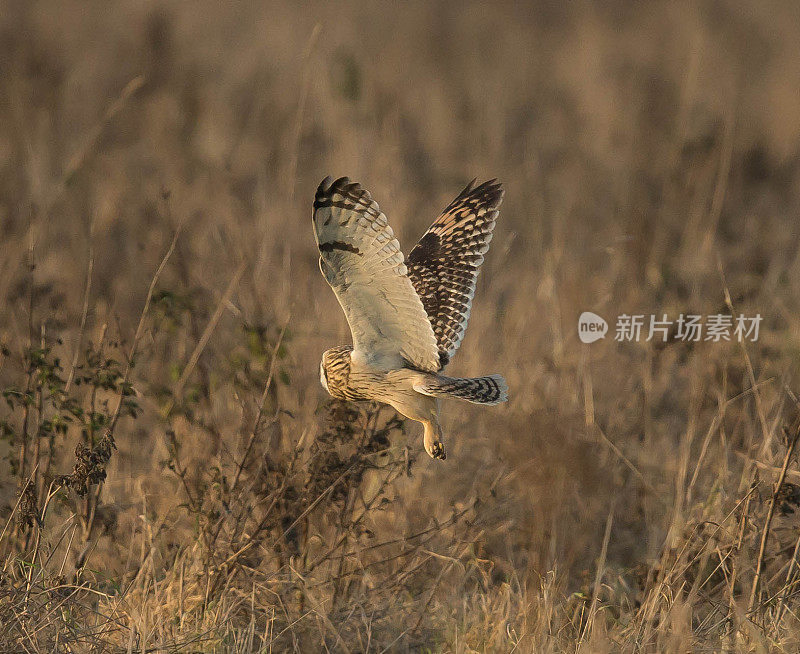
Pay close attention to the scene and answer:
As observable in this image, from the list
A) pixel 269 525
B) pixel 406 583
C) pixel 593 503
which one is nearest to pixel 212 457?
pixel 269 525

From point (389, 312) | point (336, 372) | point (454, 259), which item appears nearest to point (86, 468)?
point (336, 372)

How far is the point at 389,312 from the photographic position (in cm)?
336

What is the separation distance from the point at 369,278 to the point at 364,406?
874 mm

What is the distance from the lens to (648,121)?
415 inches

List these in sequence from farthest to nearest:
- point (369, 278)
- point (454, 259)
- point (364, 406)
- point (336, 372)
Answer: point (454, 259) → point (364, 406) → point (336, 372) → point (369, 278)

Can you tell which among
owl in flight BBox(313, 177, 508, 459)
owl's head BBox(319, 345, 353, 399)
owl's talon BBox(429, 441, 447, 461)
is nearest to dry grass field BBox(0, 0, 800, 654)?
owl's head BBox(319, 345, 353, 399)

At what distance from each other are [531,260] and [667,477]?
2.96 m

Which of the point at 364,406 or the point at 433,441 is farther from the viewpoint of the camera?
the point at 364,406

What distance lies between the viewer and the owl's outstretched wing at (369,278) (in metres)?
3.09

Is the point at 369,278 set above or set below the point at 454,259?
below

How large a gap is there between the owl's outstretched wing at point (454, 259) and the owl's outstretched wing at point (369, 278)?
542 millimetres

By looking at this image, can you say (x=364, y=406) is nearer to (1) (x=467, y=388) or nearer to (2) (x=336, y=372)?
(2) (x=336, y=372)

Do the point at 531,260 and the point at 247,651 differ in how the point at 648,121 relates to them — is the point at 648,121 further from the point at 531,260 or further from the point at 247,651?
the point at 247,651

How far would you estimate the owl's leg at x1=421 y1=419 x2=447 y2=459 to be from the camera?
10.9ft
